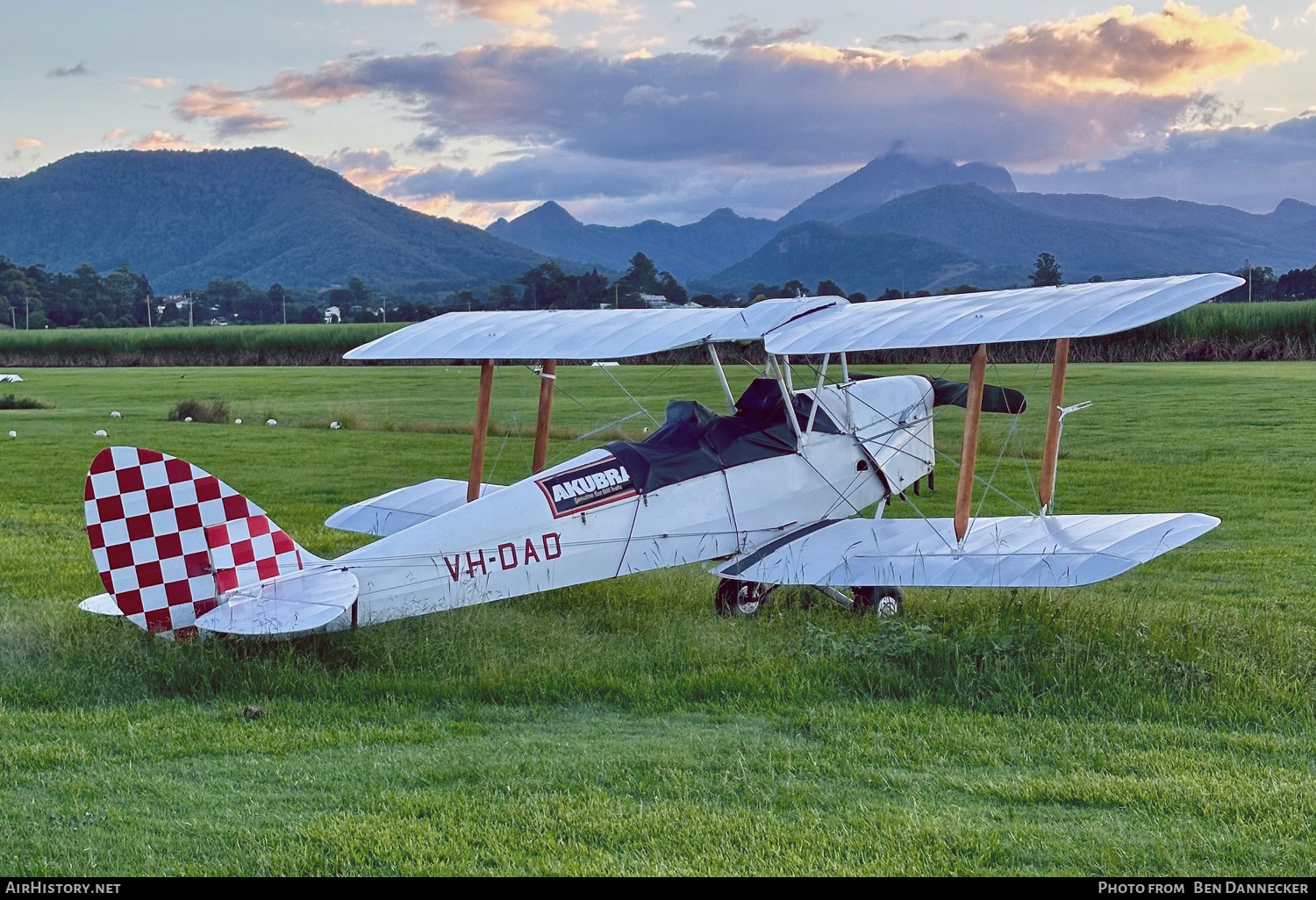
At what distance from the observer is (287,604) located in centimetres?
614

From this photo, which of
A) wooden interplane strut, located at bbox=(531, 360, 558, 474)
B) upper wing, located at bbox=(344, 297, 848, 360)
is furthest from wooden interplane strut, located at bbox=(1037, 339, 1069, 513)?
wooden interplane strut, located at bbox=(531, 360, 558, 474)

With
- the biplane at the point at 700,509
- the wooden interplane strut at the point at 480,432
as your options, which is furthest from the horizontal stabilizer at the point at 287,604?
the wooden interplane strut at the point at 480,432

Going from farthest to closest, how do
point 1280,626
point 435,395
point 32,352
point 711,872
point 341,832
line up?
point 32,352
point 435,395
point 1280,626
point 341,832
point 711,872

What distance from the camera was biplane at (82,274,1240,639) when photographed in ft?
20.7

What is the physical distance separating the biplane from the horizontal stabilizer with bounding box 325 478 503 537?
0.03m

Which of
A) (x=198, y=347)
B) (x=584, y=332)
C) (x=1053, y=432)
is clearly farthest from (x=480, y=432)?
(x=198, y=347)

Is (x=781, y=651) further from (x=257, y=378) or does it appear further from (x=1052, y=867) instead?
(x=257, y=378)

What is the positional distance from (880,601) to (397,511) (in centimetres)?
398

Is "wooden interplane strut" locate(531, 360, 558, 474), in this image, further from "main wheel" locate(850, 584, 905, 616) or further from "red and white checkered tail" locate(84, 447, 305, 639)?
"red and white checkered tail" locate(84, 447, 305, 639)

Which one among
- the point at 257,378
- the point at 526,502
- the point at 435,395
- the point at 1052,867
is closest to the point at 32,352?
the point at 257,378

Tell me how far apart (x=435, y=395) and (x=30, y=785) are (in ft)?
96.3

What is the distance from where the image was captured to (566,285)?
78688 millimetres

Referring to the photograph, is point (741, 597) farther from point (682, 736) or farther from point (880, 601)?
point (682, 736)

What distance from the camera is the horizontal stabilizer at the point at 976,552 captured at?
22.5 feet
